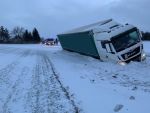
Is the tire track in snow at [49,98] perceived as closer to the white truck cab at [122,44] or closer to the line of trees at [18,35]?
the white truck cab at [122,44]

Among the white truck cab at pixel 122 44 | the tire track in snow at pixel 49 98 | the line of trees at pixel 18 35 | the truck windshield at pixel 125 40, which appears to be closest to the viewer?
the tire track in snow at pixel 49 98

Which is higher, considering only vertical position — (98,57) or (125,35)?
(125,35)

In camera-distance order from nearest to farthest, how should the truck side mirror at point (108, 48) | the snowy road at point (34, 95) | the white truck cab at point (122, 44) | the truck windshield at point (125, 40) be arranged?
the snowy road at point (34, 95) → the white truck cab at point (122, 44) → the truck windshield at point (125, 40) → the truck side mirror at point (108, 48)

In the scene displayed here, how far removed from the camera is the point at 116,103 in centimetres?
944

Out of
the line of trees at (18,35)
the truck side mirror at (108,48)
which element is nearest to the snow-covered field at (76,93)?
the truck side mirror at (108,48)

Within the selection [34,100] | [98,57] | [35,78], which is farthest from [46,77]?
[98,57]

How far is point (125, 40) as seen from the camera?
21188 mm

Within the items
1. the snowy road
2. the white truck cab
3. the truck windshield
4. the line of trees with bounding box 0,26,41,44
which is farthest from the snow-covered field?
the line of trees with bounding box 0,26,41,44

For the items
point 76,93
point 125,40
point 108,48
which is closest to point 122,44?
point 125,40

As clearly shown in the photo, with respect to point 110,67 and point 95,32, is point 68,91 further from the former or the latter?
point 95,32

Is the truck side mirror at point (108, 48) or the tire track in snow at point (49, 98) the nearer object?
the tire track in snow at point (49, 98)

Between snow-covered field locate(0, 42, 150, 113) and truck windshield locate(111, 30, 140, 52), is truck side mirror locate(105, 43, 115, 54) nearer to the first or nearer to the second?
truck windshield locate(111, 30, 140, 52)

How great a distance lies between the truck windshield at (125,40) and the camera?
68.7 feet

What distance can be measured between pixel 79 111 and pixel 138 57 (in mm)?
12693
